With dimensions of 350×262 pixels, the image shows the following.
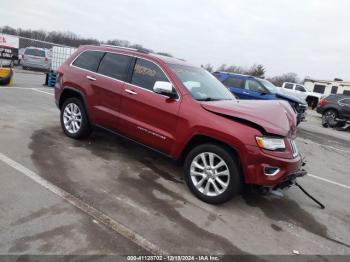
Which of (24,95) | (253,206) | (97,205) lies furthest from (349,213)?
(24,95)

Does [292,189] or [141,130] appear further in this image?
[292,189]

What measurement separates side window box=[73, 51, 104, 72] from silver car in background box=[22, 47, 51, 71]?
19505mm

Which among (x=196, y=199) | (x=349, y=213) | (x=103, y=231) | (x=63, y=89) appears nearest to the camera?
(x=103, y=231)

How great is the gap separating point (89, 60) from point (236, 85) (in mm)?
7544

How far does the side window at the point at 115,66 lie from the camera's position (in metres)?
5.52

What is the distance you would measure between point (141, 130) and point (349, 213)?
3387 mm

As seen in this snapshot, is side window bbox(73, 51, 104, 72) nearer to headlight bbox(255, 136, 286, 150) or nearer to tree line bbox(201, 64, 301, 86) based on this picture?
headlight bbox(255, 136, 286, 150)

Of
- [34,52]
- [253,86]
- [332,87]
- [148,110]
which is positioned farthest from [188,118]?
[332,87]

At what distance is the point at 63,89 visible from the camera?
20.8ft

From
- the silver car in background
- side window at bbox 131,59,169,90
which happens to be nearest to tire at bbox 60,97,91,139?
side window at bbox 131,59,169,90

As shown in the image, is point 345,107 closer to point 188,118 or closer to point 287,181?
point 287,181

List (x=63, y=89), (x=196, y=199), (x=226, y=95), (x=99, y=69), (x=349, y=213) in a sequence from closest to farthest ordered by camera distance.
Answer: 1. (x=196, y=199)
2. (x=349, y=213)
3. (x=226, y=95)
4. (x=99, y=69)
5. (x=63, y=89)

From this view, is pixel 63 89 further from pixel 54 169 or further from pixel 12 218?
pixel 12 218

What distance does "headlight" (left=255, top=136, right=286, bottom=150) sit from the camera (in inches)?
161
